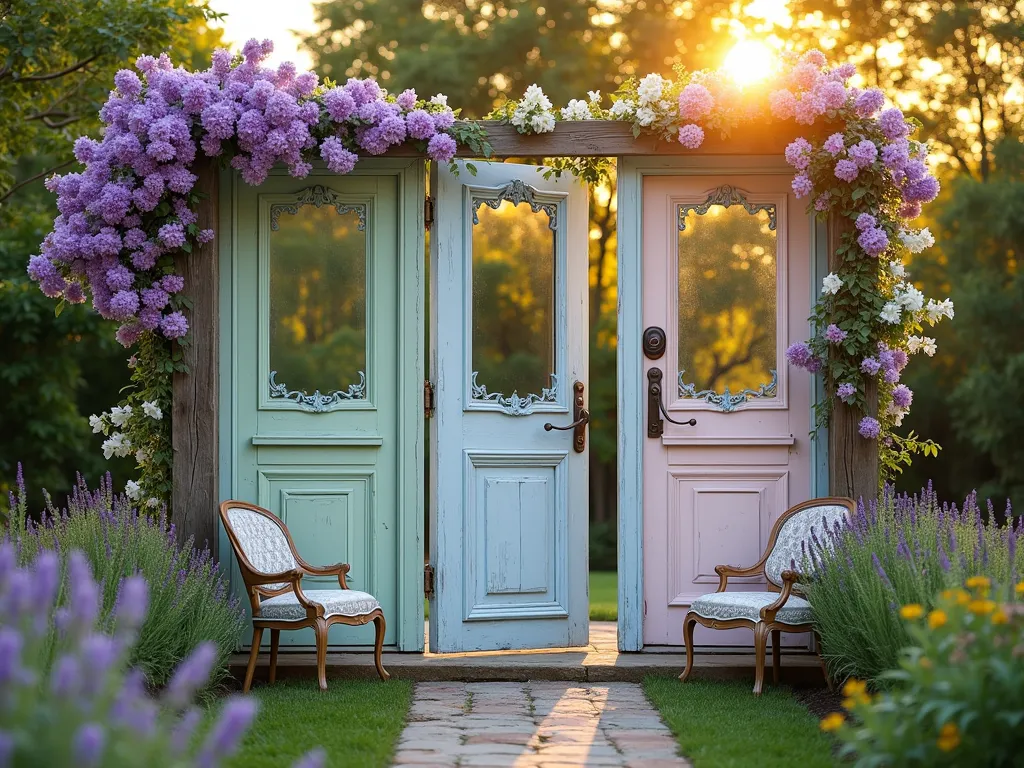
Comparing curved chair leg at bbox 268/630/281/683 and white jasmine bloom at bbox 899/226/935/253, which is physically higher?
white jasmine bloom at bbox 899/226/935/253

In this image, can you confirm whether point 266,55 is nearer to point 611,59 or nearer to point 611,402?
point 611,59

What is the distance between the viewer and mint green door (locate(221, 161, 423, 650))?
20.5 ft

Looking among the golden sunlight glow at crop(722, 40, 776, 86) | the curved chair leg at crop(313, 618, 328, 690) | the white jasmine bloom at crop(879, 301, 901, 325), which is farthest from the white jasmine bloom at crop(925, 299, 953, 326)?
the curved chair leg at crop(313, 618, 328, 690)

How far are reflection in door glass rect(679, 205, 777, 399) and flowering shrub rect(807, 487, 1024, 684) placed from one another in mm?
1154

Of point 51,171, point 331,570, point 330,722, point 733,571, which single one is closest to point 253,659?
point 331,570

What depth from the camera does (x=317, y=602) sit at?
214 inches

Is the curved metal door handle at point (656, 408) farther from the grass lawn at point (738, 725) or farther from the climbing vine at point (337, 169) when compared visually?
the grass lawn at point (738, 725)

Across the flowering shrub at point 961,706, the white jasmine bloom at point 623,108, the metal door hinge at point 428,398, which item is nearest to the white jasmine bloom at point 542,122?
the white jasmine bloom at point 623,108

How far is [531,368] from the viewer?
657cm

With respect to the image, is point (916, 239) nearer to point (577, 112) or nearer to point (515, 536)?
point (577, 112)

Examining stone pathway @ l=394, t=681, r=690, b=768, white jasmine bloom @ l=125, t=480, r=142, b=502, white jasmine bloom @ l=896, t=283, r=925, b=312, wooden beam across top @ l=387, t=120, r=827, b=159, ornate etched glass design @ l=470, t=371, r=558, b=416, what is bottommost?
stone pathway @ l=394, t=681, r=690, b=768

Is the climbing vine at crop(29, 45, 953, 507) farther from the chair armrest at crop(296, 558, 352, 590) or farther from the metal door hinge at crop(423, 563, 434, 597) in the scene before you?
the metal door hinge at crop(423, 563, 434, 597)

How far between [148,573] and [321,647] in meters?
0.80

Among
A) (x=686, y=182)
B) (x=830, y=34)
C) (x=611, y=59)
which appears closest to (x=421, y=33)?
(x=611, y=59)
